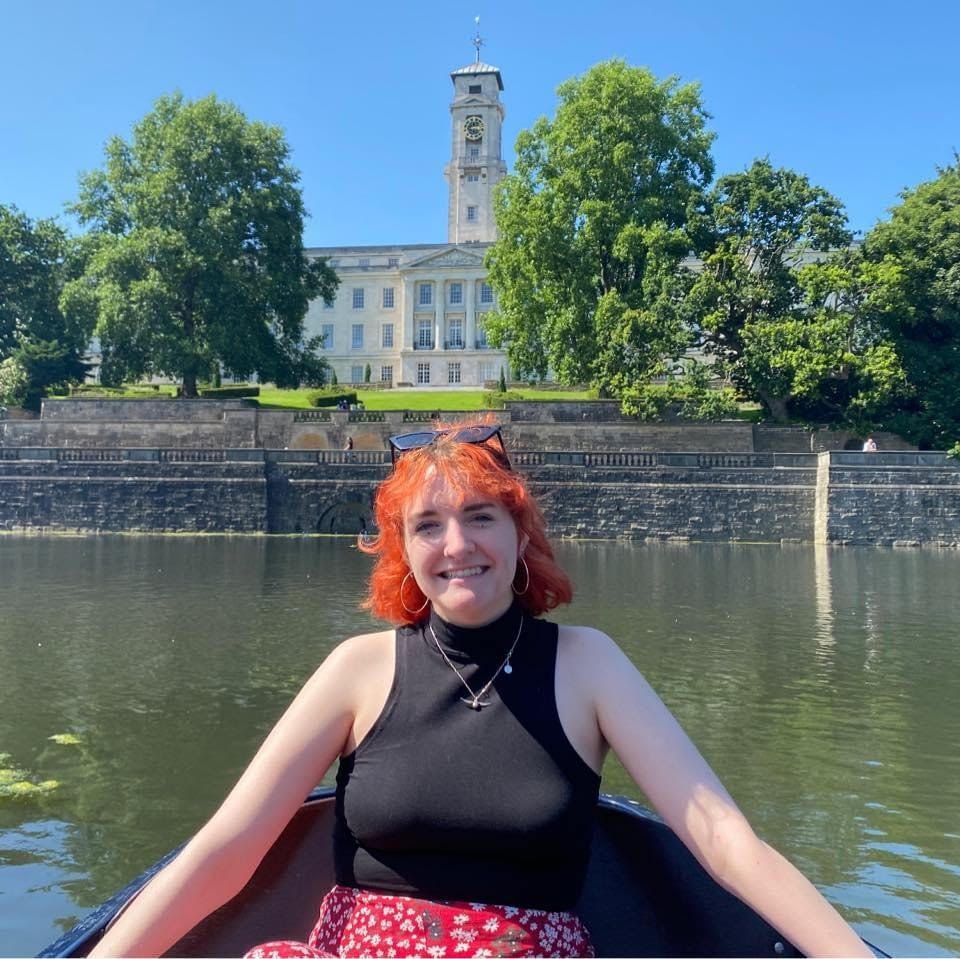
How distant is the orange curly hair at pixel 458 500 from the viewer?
2834 mm

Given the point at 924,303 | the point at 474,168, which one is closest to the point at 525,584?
the point at 924,303

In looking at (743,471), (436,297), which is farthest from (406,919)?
(436,297)

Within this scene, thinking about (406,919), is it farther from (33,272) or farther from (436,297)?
(436,297)

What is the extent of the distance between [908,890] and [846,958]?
3.33m

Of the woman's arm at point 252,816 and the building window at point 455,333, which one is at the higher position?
the building window at point 455,333

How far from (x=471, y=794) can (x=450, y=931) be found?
1.09 feet

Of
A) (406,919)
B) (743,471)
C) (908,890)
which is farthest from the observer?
(743,471)

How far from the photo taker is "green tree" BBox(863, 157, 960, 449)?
3488 cm

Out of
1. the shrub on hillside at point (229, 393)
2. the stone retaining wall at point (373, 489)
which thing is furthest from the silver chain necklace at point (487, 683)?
the shrub on hillside at point (229, 393)

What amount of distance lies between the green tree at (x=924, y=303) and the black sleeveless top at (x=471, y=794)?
3569cm

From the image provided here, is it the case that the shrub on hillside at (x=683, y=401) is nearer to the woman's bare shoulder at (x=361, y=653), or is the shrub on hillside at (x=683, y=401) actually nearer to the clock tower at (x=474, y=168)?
the woman's bare shoulder at (x=361, y=653)

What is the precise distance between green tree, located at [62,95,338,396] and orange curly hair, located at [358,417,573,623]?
3836 cm

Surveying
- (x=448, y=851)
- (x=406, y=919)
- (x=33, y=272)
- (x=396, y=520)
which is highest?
(x=33, y=272)

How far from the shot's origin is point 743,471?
108ft
